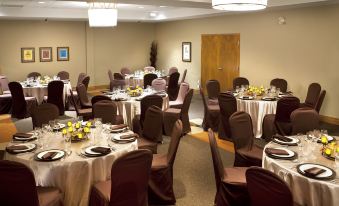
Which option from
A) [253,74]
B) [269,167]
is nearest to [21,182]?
[269,167]

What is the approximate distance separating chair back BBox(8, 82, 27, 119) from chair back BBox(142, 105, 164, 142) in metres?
4.49

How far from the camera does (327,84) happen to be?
26.9ft

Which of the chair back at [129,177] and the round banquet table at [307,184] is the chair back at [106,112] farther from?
the round banquet table at [307,184]

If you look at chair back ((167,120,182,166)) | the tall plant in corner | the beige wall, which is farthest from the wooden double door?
chair back ((167,120,182,166))

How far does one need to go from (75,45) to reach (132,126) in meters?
7.51

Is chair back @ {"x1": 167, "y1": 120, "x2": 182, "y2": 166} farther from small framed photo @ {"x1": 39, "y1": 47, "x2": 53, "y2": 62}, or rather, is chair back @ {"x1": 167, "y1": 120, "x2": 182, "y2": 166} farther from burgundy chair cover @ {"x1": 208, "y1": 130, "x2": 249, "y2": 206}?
small framed photo @ {"x1": 39, "y1": 47, "x2": 53, "y2": 62}

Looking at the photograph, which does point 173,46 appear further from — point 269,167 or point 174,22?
point 269,167

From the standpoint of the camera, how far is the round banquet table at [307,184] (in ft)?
9.36

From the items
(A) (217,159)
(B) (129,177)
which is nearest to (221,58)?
(A) (217,159)

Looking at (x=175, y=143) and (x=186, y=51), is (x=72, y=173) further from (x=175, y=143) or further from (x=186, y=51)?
(x=186, y=51)

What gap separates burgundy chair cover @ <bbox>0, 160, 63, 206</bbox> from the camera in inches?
112

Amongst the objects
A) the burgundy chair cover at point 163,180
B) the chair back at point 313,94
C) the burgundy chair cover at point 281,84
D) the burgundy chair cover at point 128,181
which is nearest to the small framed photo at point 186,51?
the burgundy chair cover at point 281,84

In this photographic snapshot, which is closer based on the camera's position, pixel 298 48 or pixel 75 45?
pixel 298 48

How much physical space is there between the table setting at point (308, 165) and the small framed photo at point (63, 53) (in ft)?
34.4
